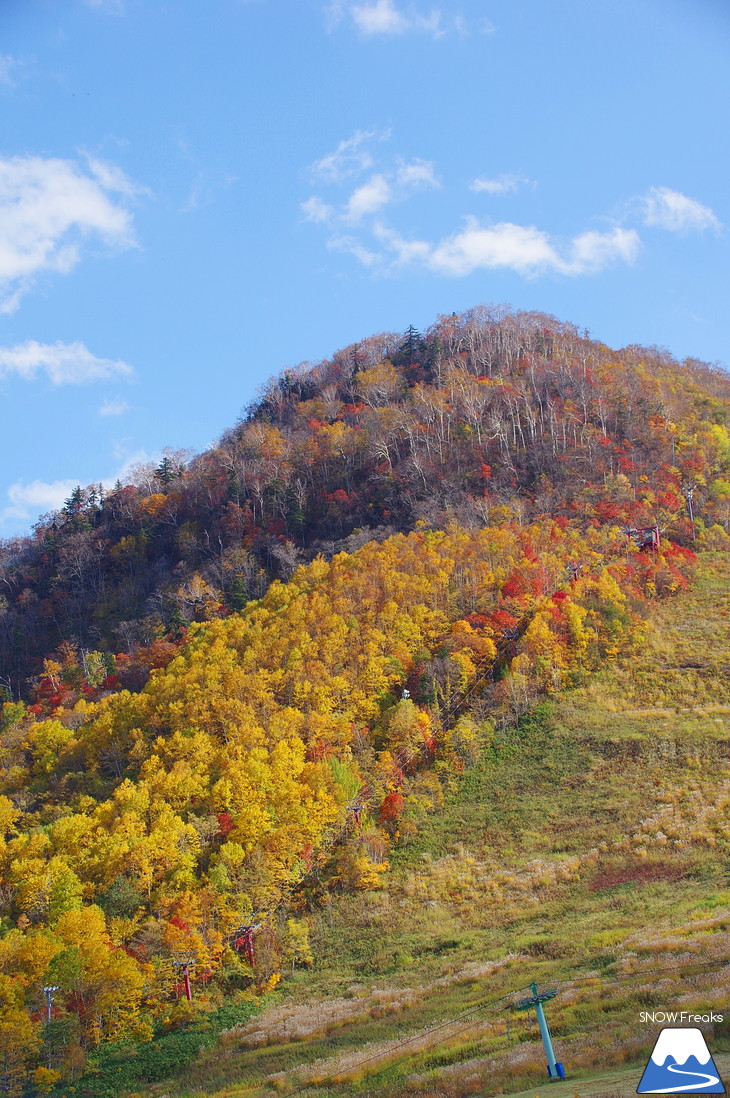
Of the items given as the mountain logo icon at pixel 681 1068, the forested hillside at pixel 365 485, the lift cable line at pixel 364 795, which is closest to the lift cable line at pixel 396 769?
the lift cable line at pixel 364 795

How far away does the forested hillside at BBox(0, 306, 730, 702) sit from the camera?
88.2 meters

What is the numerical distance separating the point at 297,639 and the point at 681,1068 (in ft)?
Result: 155

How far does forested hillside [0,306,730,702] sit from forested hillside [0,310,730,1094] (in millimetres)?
455

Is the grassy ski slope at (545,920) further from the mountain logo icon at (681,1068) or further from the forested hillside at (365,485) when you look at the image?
the forested hillside at (365,485)

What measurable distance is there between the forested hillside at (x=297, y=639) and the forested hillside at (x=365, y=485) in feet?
1.49

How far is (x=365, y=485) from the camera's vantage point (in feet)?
329

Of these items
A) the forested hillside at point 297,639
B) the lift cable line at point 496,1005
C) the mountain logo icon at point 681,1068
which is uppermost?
the forested hillside at point 297,639

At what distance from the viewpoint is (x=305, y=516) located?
10100cm

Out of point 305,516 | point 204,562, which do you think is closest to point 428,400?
point 305,516

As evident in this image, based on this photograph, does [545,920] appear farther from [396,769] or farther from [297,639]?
[297,639]

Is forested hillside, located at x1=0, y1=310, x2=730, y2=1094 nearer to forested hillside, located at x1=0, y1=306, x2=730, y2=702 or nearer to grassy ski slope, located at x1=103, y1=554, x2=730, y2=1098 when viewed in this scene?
forested hillside, located at x1=0, y1=306, x2=730, y2=702

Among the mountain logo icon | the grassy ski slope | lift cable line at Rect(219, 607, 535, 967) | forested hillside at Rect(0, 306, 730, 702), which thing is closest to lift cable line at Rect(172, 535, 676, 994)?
lift cable line at Rect(219, 607, 535, 967)

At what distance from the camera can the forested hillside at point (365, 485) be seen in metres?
88.2

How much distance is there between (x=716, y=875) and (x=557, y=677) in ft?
84.1
